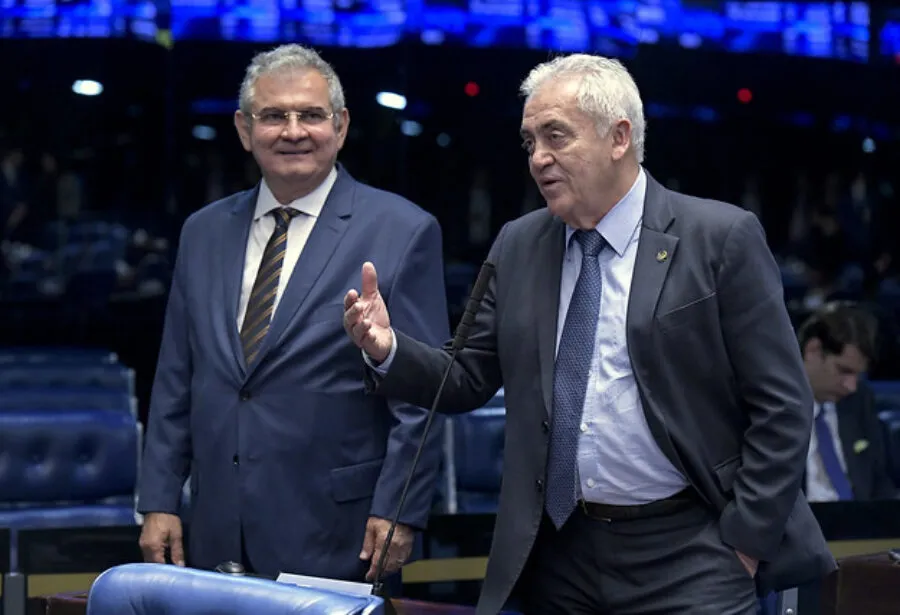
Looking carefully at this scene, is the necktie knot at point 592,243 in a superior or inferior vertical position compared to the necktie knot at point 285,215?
inferior

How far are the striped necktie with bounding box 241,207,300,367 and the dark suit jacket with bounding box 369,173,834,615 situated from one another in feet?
2.18

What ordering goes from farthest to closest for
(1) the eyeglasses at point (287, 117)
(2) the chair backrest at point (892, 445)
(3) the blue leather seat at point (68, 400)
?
(3) the blue leather seat at point (68, 400), (2) the chair backrest at point (892, 445), (1) the eyeglasses at point (287, 117)

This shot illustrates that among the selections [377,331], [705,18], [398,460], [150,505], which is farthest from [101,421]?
[705,18]

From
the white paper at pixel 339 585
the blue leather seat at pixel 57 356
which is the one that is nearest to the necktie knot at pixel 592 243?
the white paper at pixel 339 585

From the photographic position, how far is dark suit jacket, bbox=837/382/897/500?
4.30 metres

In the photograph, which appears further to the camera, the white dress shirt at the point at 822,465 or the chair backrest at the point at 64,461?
the white dress shirt at the point at 822,465

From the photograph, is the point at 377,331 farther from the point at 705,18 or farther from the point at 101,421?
the point at 705,18

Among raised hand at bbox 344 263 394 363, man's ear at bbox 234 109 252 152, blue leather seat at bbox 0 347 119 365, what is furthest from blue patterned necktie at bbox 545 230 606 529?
blue leather seat at bbox 0 347 119 365

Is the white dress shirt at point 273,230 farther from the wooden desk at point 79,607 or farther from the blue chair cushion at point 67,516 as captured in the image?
the blue chair cushion at point 67,516

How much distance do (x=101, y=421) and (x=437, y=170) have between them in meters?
4.32

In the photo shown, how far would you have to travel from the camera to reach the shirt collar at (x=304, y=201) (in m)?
2.88

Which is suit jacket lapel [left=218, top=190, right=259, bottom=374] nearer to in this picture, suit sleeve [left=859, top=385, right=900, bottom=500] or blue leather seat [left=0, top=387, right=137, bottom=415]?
blue leather seat [left=0, top=387, right=137, bottom=415]

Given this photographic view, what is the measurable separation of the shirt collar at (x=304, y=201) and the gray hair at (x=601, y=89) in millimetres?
723

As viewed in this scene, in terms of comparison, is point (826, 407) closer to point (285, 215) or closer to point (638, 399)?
point (285, 215)
